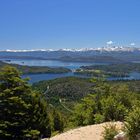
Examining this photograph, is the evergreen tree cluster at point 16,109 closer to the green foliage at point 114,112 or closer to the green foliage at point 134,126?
the green foliage at point 114,112

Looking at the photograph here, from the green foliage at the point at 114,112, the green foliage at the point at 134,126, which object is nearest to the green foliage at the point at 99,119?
the green foliage at the point at 114,112

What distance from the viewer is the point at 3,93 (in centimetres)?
2853

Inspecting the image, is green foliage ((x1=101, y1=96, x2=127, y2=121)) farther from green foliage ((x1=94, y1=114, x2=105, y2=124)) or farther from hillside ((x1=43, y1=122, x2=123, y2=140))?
hillside ((x1=43, y1=122, x2=123, y2=140))

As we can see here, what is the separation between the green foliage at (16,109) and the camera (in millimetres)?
28344

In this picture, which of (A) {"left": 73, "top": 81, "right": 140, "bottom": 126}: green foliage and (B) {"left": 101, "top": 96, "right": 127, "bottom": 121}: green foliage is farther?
(A) {"left": 73, "top": 81, "right": 140, "bottom": 126}: green foliage

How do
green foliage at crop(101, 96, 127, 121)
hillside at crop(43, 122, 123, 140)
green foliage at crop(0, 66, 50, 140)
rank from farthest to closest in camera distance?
green foliage at crop(101, 96, 127, 121) → green foliage at crop(0, 66, 50, 140) → hillside at crop(43, 122, 123, 140)

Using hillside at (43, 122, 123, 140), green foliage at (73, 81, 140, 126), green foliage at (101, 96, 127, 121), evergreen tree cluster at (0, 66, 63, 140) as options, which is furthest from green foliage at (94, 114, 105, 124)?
evergreen tree cluster at (0, 66, 63, 140)

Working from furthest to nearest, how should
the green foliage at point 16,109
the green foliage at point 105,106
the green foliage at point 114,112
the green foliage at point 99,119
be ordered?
the green foliage at point 99,119 → the green foliage at point 105,106 → the green foliage at point 114,112 → the green foliage at point 16,109

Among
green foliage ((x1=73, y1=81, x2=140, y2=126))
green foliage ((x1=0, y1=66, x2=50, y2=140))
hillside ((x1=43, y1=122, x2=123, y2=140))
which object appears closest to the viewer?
hillside ((x1=43, y1=122, x2=123, y2=140))

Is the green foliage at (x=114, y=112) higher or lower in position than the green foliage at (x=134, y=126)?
lower

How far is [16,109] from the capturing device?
1141 inches

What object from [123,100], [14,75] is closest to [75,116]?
[123,100]

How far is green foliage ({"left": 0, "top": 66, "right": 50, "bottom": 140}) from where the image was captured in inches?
1116

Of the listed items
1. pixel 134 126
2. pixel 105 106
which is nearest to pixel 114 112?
pixel 105 106
